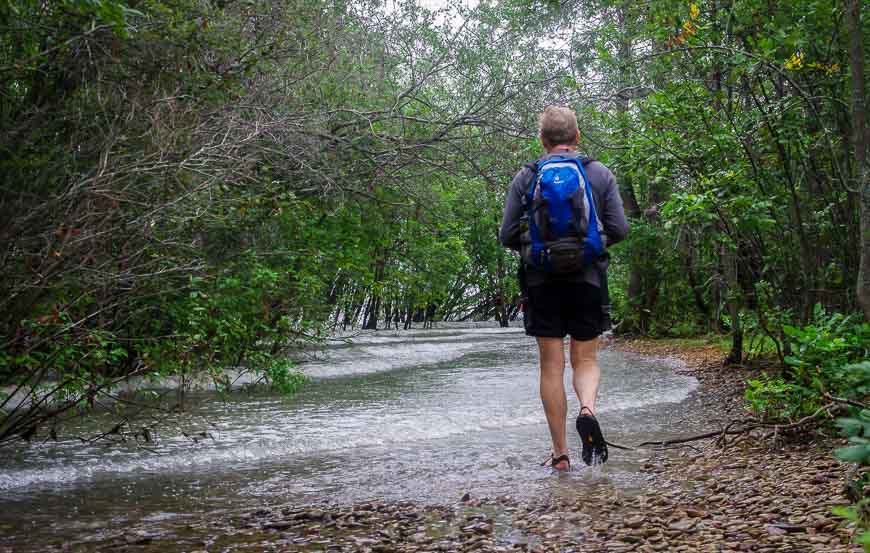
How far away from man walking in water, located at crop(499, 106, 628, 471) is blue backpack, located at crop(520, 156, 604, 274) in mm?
34

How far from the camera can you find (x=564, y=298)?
5426mm

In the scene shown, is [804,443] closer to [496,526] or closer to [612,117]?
[496,526]

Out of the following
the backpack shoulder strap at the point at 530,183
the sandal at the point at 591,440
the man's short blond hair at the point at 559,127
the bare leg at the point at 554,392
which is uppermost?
the man's short blond hair at the point at 559,127

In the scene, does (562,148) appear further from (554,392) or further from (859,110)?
(859,110)

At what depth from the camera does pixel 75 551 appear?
4.16 m

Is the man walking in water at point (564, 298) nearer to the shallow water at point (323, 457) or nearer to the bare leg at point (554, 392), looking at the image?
the bare leg at point (554, 392)

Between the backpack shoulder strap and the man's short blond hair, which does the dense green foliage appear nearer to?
the backpack shoulder strap

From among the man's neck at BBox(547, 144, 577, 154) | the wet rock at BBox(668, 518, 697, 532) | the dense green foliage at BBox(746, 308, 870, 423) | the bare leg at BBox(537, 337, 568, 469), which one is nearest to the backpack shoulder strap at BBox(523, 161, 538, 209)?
the man's neck at BBox(547, 144, 577, 154)

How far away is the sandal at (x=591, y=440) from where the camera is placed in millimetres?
5223

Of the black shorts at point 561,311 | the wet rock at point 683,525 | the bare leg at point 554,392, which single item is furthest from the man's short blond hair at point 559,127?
Answer: the wet rock at point 683,525

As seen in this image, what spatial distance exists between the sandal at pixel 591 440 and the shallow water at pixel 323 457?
98mm

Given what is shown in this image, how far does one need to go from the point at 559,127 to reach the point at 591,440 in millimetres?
1896

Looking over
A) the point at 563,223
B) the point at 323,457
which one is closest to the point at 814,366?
the point at 563,223

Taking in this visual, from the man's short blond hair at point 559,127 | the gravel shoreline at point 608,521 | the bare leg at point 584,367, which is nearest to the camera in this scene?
the gravel shoreline at point 608,521
